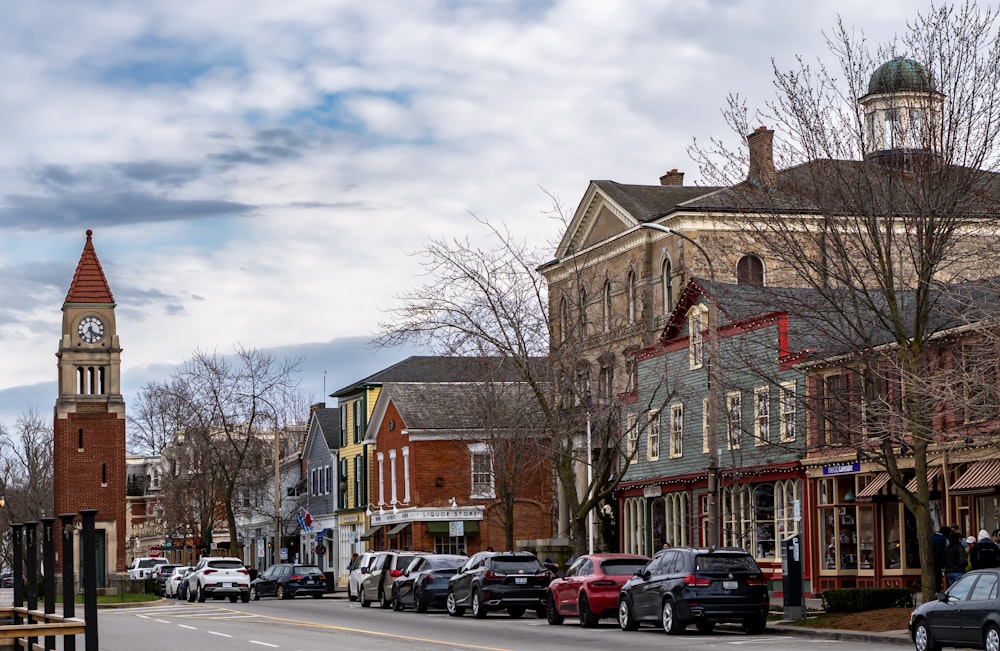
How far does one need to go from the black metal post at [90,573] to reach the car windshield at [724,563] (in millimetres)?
14544

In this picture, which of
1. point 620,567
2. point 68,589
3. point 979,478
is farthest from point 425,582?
point 68,589

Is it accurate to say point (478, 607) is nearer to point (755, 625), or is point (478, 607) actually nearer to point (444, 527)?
point (755, 625)

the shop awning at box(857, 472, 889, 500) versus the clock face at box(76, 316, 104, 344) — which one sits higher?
the clock face at box(76, 316, 104, 344)

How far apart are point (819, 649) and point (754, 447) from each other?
18583mm

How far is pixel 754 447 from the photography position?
43.2 meters

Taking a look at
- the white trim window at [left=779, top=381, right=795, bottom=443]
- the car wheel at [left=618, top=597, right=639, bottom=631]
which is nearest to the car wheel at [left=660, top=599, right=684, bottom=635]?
the car wheel at [left=618, top=597, right=639, bottom=631]

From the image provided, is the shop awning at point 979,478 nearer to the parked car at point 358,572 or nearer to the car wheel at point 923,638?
the car wheel at point 923,638

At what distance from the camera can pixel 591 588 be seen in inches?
1307

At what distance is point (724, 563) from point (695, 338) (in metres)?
17.6

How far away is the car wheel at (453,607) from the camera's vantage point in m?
40.1

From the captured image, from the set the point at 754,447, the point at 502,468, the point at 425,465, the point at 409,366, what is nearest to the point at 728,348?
the point at 754,447

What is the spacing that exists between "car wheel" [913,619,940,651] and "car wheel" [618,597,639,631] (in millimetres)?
8081

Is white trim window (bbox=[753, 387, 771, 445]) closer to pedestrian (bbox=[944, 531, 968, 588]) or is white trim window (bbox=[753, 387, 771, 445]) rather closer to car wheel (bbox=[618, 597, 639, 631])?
car wheel (bbox=[618, 597, 639, 631])

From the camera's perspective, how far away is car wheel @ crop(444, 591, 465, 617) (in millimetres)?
40062
